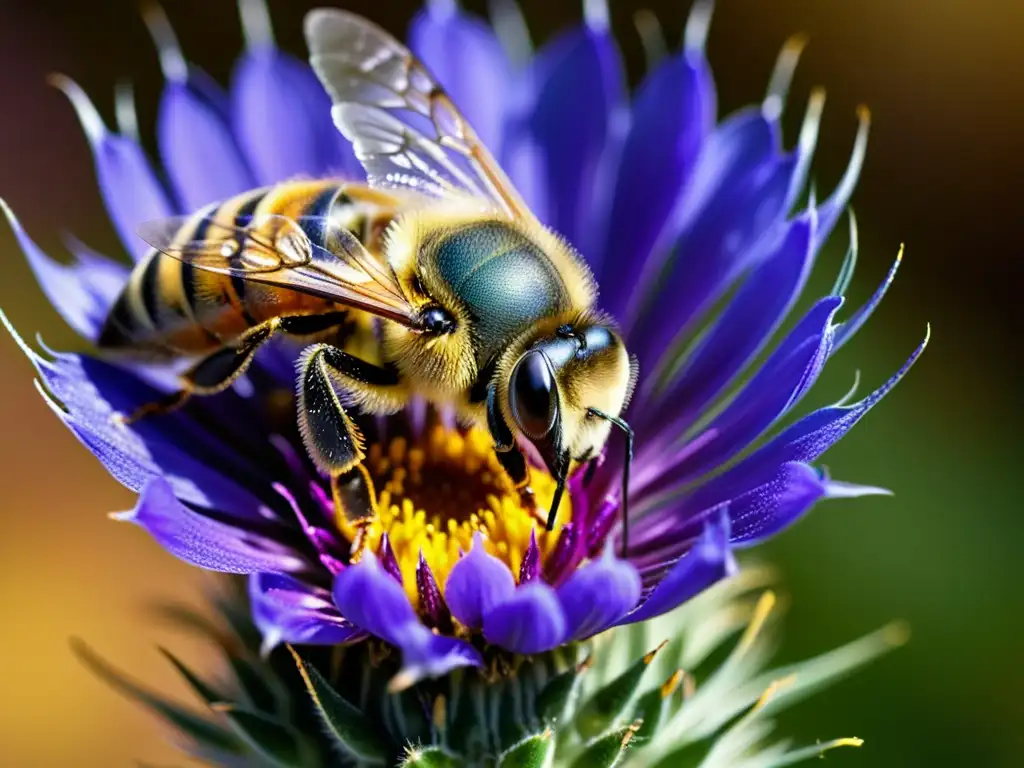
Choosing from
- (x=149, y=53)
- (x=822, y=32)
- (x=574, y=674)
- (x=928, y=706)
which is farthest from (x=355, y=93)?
(x=149, y=53)

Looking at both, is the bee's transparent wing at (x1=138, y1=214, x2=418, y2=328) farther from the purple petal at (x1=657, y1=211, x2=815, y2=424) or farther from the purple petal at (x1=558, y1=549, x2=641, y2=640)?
the purple petal at (x1=657, y1=211, x2=815, y2=424)

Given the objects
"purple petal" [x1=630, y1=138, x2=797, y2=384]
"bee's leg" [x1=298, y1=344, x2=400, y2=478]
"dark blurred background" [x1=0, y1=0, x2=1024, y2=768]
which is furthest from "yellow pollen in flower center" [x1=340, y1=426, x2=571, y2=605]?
"dark blurred background" [x1=0, y1=0, x2=1024, y2=768]

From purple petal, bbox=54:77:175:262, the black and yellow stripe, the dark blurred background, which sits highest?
purple petal, bbox=54:77:175:262

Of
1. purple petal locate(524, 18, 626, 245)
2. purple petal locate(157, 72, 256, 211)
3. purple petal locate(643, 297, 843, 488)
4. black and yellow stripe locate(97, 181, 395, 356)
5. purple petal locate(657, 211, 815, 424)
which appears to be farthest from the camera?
purple petal locate(524, 18, 626, 245)

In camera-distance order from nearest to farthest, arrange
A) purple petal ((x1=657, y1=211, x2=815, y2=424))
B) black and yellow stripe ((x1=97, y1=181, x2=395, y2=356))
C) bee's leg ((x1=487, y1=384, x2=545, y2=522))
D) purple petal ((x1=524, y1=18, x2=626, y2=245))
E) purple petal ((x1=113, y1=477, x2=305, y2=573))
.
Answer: purple petal ((x1=113, y1=477, x2=305, y2=573)), bee's leg ((x1=487, y1=384, x2=545, y2=522)), black and yellow stripe ((x1=97, y1=181, x2=395, y2=356)), purple petal ((x1=657, y1=211, x2=815, y2=424)), purple petal ((x1=524, y1=18, x2=626, y2=245))

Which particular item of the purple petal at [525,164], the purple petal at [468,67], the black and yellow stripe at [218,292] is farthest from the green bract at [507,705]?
the purple petal at [468,67]

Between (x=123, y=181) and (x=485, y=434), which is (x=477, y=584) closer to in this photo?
(x=485, y=434)
